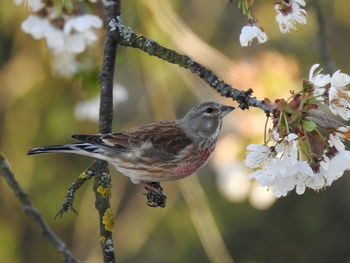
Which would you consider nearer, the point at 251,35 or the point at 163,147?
the point at 251,35

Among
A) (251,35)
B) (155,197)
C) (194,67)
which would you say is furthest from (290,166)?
(155,197)

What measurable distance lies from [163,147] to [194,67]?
155cm

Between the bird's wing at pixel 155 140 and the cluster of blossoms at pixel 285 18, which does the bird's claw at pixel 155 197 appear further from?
the cluster of blossoms at pixel 285 18

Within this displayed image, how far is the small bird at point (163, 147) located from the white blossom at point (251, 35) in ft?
3.75

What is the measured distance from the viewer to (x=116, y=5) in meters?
2.98

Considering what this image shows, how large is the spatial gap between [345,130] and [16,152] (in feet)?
14.2

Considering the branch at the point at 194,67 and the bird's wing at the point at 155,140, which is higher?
the branch at the point at 194,67

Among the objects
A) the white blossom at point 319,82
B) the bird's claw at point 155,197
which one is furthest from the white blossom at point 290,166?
the bird's claw at point 155,197

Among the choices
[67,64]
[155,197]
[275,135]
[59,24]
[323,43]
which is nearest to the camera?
[275,135]

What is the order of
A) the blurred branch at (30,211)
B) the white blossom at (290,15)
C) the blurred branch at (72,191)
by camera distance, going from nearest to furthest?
the blurred branch at (30,211)
the blurred branch at (72,191)
the white blossom at (290,15)

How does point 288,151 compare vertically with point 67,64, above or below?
below

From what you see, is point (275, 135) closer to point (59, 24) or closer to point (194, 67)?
point (194, 67)

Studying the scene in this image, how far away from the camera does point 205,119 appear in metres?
3.84

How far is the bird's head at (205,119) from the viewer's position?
3.80 meters
